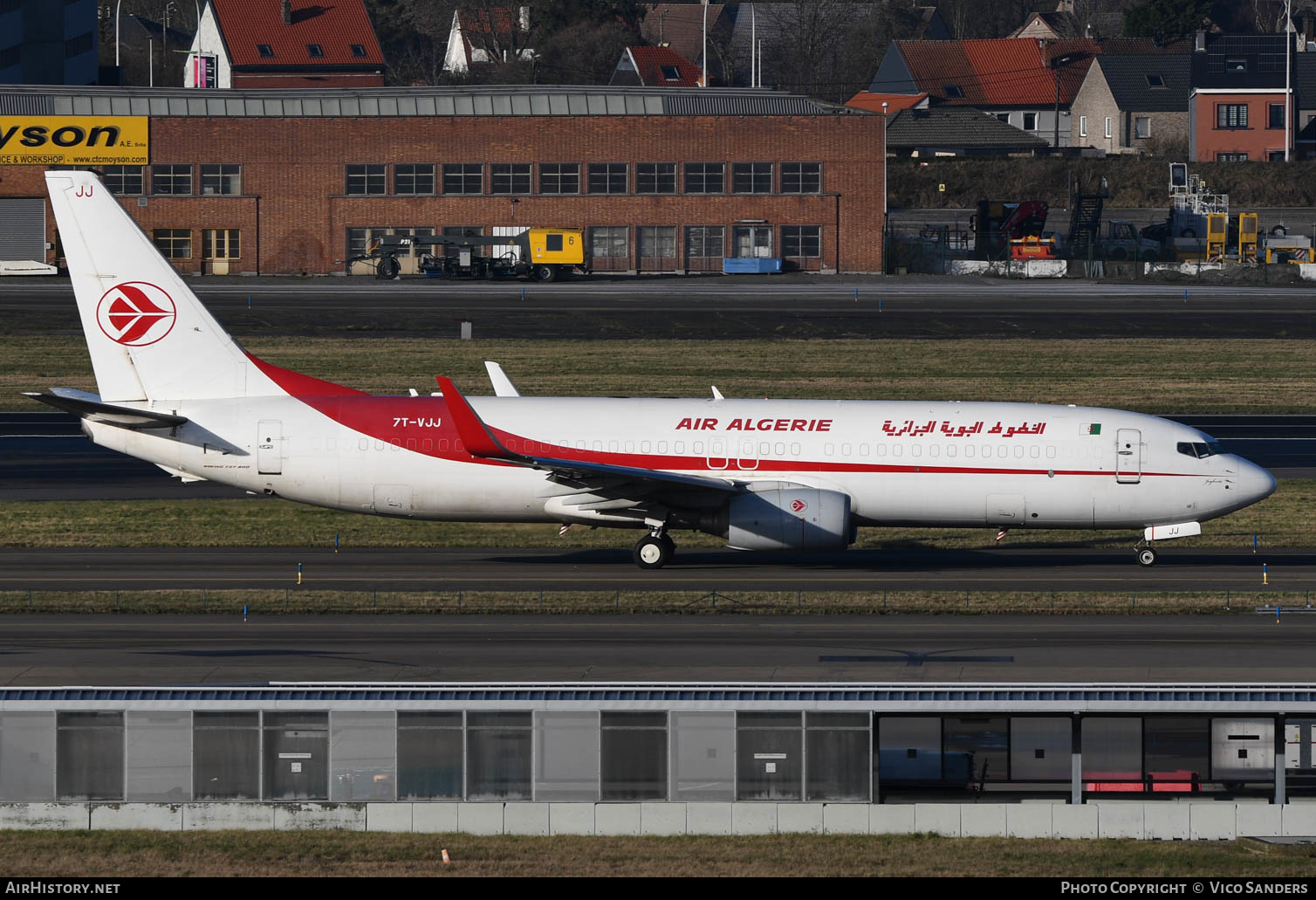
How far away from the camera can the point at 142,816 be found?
2188cm

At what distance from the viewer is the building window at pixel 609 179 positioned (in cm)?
11994

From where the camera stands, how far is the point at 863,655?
29078mm

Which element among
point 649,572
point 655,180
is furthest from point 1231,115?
point 649,572

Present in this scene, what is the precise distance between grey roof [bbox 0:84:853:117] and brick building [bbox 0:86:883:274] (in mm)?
123

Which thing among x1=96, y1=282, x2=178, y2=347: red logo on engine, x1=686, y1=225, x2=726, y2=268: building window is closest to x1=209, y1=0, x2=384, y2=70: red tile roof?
x1=686, y1=225, x2=726, y2=268: building window

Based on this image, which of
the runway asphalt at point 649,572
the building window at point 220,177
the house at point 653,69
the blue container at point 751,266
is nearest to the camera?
the runway asphalt at point 649,572

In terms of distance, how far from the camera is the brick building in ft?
384

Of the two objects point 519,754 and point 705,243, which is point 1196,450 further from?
point 705,243

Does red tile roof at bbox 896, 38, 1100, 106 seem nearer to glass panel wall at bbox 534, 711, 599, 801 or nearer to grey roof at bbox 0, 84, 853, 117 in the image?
grey roof at bbox 0, 84, 853, 117

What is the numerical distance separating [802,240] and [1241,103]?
A: 66280 mm

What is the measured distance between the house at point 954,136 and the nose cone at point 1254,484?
142m

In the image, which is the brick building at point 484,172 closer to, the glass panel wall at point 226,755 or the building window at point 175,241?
the building window at point 175,241

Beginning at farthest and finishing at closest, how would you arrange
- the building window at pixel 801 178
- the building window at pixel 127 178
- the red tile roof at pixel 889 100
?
the red tile roof at pixel 889 100 → the building window at pixel 801 178 → the building window at pixel 127 178

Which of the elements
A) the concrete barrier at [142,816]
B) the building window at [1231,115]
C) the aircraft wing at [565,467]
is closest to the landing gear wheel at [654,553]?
the aircraft wing at [565,467]
